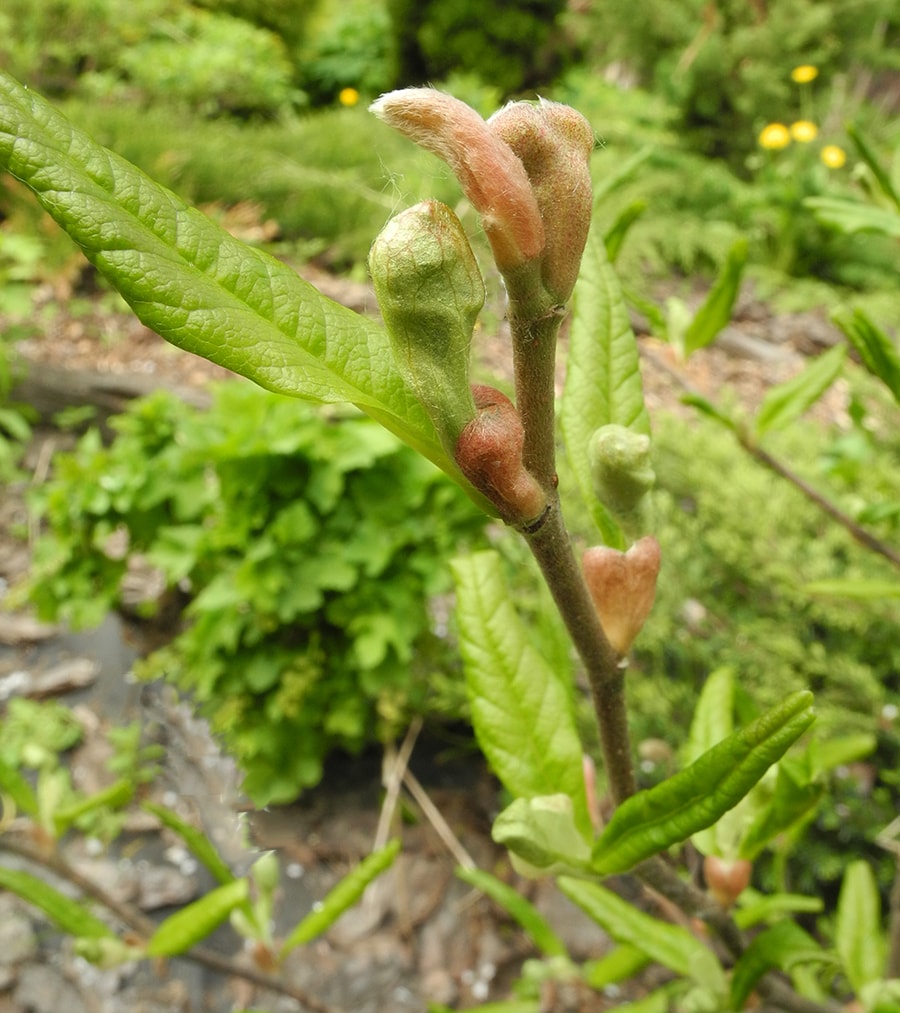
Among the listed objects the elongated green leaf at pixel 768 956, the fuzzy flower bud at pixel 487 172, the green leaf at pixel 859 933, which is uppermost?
the fuzzy flower bud at pixel 487 172

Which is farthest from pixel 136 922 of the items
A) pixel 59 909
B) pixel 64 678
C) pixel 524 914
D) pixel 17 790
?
pixel 64 678

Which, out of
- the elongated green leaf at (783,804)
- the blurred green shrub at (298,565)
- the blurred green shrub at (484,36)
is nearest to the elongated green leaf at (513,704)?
the elongated green leaf at (783,804)

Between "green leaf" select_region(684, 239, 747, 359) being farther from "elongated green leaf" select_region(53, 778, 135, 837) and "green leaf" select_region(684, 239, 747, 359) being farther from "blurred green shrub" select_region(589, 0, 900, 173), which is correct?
"blurred green shrub" select_region(589, 0, 900, 173)

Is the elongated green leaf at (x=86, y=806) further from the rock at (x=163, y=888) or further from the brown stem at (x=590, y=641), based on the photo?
the brown stem at (x=590, y=641)

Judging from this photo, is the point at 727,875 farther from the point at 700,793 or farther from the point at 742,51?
the point at 742,51

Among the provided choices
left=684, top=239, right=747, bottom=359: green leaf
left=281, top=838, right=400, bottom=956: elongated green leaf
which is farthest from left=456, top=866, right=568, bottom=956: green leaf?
left=684, top=239, right=747, bottom=359: green leaf

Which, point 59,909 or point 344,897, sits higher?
point 344,897
